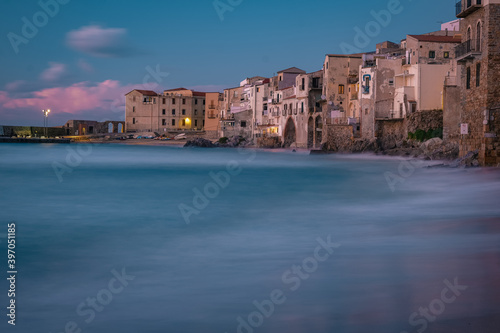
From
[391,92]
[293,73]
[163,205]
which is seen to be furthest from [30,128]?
[163,205]

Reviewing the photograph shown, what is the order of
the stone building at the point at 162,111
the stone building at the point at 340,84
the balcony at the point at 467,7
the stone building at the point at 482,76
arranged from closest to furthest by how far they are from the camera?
1. the stone building at the point at 482,76
2. the balcony at the point at 467,7
3. the stone building at the point at 340,84
4. the stone building at the point at 162,111

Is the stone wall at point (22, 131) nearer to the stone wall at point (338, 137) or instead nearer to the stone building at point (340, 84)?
the stone building at point (340, 84)

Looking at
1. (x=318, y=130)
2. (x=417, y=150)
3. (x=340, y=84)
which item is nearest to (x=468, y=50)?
(x=417, y=150)

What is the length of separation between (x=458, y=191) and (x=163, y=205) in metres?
8.79

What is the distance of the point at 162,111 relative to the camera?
84.6 metres

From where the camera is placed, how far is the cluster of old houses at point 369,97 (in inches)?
840

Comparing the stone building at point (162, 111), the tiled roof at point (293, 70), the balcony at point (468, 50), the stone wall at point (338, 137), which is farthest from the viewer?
the stone building at point (162, 111)

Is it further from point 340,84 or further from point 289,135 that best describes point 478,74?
point 289,135

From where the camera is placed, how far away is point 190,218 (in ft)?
40.8

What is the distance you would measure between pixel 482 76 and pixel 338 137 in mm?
26797

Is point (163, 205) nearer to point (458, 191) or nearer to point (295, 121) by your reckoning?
point (458, 191)

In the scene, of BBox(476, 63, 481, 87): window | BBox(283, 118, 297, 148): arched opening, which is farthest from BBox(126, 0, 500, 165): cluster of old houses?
BBox(283, 118, 297, 148): arched opening

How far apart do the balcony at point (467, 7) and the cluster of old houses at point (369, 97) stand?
38 millimetres

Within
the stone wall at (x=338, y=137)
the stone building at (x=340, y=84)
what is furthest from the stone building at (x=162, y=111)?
the stone wall at (x=338, y=137)
